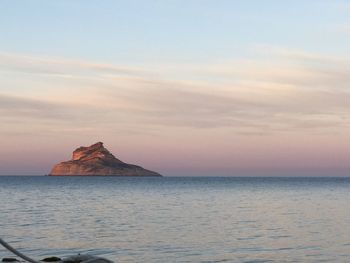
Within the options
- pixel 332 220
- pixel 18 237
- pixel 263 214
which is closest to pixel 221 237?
pixel 18 237

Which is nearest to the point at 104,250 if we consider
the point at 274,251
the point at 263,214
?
the point at 274,251

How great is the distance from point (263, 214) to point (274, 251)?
114 feet

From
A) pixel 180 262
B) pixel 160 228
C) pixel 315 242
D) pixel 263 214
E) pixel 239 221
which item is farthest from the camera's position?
pixel 263 214

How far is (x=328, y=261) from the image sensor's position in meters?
35.2

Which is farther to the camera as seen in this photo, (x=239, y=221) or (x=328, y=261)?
(x=239, y=221)

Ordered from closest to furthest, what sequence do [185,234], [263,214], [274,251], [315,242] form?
[274,251], [315,242], [185,234], [263,214]

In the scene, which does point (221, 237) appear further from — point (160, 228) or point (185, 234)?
point (160, 228)

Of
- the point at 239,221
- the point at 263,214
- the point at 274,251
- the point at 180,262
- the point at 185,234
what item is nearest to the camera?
the point at 180,262

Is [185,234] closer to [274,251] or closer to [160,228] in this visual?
[160,228]

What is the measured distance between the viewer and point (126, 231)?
5147 centimetres

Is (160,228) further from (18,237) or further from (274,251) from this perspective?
(274,251)

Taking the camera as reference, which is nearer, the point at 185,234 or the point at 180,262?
the point at 180,262

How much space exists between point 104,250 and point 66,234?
10.8 metres

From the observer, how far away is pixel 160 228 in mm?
54500
